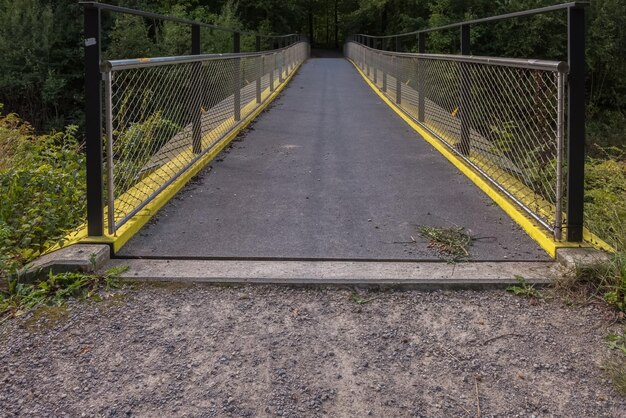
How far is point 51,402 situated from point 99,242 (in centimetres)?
157

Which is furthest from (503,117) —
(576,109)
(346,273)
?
(346,273)

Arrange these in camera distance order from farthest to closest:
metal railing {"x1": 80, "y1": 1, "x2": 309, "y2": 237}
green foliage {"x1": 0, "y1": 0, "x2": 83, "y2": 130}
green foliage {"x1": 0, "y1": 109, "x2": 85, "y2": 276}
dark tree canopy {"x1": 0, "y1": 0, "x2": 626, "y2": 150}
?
green foliage {"x1": 0, "y1": 0, "x2": 83, "y2": 130} < dark tree canopy {"x1": 0, "y1": 0, "x2": 626, "y2": 150} < green foliage {"x1": 0, "y1": 109, "x2": 85, "y2": 276} < metal railing {"x1": 80, "y1": 1, "x2": 309, "y2": 237}

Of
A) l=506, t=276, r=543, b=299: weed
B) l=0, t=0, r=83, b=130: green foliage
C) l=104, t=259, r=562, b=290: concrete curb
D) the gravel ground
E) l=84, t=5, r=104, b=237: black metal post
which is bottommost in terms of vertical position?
the gravel ground

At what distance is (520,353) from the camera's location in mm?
2988

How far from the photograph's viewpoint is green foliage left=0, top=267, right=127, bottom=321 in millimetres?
3410

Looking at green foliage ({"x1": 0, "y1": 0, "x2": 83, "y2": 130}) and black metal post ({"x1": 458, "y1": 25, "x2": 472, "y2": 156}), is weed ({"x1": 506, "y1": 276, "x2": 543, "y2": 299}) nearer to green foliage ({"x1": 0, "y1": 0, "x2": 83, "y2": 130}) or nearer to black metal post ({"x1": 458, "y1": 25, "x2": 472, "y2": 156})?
black metal post ({"x1": 458, "y1": 25, "x2": 472, "y2": 156})

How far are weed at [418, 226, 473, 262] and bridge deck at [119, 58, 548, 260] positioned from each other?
0.06 metres

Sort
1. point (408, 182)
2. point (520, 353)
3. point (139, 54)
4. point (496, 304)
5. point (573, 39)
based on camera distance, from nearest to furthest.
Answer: point (520, 353) → point (496, 304) → point (573, 39) → point (408, 182) → point (139, 54)

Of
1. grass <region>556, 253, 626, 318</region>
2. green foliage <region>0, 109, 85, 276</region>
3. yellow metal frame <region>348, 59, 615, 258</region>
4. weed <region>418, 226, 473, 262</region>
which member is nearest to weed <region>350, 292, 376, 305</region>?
weed <region>418, 226, 473, 262</region>

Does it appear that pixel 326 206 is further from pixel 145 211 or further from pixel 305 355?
pixel 305 355

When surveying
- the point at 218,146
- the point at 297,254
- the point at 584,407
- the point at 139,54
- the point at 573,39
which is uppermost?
the point at 139,54

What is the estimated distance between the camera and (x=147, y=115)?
714 centimetres

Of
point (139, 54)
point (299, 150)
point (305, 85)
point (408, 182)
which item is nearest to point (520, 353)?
point (408, 182)

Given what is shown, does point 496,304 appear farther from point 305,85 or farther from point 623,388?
point 305,85
